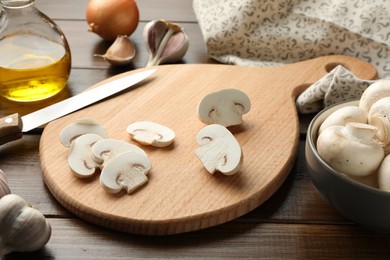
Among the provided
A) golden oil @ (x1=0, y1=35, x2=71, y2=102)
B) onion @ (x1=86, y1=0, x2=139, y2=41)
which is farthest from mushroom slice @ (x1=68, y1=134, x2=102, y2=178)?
onion @ (x1=86, y1=0, x2=139, y2=41)

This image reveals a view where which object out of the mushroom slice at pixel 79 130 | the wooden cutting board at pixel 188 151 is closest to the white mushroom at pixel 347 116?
the wooden cutting board at pixel 188 151

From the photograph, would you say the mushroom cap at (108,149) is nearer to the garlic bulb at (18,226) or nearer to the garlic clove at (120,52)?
the garlic bulb at (18,226)

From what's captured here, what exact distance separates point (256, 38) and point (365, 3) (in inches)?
9.9

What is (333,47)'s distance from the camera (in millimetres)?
1298

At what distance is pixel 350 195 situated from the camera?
2.51 feet

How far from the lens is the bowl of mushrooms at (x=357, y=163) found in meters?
0.75

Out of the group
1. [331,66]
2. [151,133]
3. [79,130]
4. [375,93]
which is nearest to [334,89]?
[331,66]

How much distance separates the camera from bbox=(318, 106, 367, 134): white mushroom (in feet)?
2.66

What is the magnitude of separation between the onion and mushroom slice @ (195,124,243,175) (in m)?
0.52

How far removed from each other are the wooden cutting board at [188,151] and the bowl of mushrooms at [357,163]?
0.43 ft

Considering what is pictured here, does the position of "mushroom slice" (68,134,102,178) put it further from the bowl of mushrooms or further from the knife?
the bowl of mushrooms

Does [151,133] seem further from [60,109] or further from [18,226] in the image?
[18,226]

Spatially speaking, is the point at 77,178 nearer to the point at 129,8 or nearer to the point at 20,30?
the point at 20,30

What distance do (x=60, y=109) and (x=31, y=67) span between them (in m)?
0.11
